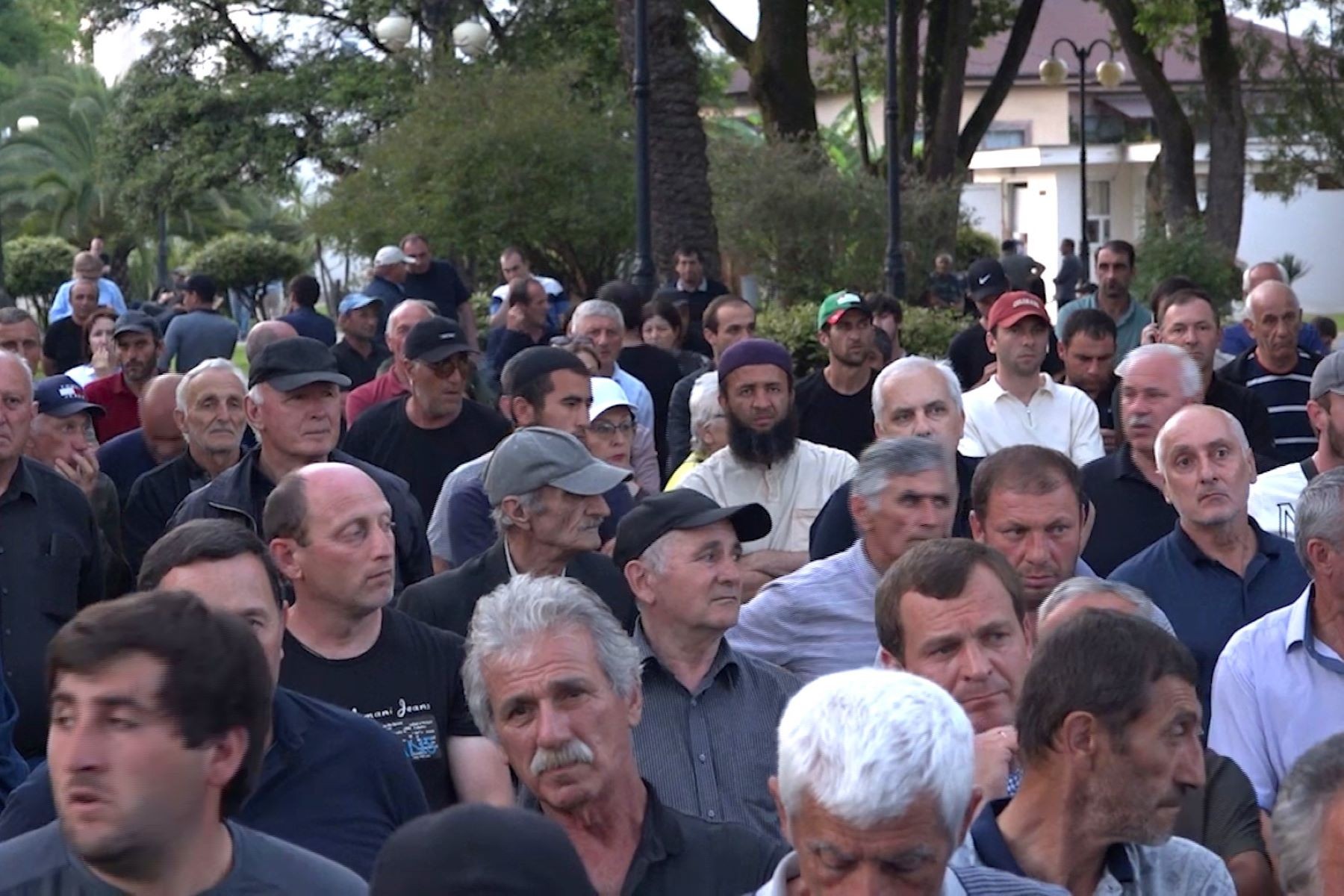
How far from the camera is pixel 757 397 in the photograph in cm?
892

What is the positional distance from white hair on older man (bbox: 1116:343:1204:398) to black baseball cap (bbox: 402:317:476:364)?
117 inches

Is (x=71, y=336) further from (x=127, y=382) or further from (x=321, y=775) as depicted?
(x=321, y=775)

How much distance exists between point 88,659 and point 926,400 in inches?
210

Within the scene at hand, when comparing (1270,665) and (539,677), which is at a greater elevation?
(539,677)

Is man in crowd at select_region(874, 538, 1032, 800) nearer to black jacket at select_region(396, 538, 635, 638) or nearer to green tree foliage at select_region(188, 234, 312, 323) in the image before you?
black jacket at select_region(396, 538, 635, 638)

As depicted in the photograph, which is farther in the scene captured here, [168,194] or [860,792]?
[168,194]

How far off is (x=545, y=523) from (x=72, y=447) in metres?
2.96

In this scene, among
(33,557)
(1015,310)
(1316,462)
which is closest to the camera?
(33,557)

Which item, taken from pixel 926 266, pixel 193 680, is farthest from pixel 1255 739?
pixel 926 266

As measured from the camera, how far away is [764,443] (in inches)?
344

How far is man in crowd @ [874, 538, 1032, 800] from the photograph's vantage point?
4.79 meters

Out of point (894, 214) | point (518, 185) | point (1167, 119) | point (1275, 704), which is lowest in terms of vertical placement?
point (1275, 704)

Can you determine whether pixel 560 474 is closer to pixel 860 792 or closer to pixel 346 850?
pixel 346 850

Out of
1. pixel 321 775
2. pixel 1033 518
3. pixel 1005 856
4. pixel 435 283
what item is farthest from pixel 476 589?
pixel 435 283
